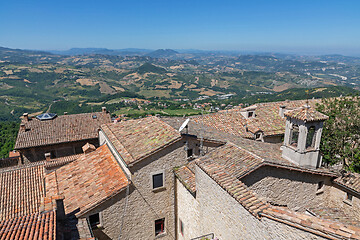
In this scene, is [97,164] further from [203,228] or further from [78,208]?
[203,228]

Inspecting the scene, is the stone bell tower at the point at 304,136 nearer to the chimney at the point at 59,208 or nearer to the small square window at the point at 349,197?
the small square window at the point at 349,197

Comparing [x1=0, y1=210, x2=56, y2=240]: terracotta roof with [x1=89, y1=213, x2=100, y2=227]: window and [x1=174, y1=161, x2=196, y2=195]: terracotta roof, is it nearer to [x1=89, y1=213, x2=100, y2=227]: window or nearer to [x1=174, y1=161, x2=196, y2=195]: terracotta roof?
[x1=89, y1=213, x2=100, y2=227]: window

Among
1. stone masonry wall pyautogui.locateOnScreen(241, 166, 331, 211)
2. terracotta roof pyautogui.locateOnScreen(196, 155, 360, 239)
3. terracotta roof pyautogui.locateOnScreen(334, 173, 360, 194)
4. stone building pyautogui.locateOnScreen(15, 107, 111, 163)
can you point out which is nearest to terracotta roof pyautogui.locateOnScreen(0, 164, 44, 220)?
stone building pyautogui.locateOnScreen(15, 107, 111, 163)

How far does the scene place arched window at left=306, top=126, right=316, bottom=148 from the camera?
16.8 metres

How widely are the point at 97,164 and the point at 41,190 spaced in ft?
14.8

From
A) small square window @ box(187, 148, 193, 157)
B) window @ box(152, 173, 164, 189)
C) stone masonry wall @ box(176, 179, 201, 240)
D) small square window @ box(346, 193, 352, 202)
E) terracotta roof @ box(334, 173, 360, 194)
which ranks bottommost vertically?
stone masonry wall @ box(176, 179, 201, 240)

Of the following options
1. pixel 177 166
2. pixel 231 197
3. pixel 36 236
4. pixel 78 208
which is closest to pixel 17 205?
pixel 78 208

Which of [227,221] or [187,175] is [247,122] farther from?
[227,221]

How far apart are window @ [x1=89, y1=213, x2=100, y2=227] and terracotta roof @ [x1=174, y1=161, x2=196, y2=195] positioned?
6.00m

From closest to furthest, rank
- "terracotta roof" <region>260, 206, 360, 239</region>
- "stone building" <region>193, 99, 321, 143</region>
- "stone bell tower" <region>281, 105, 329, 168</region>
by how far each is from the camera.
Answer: "terracotta roof" <region>260, 206, 360, 239</region> → "stone bell tower" <region>281, 105, 329, 168</region> → "stone building" <region>193, 99, 321, 143</region>

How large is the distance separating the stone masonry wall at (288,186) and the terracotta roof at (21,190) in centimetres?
1514

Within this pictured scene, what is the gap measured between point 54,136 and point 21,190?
12.2 m

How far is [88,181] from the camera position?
17.4 meters

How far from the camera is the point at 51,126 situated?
30.4 m
